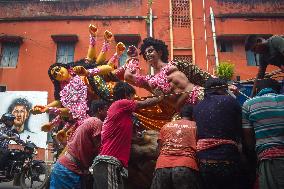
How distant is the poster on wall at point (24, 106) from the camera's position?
17.7m

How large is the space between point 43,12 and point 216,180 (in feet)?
66.4

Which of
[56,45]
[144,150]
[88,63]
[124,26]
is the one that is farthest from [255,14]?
[144,150]

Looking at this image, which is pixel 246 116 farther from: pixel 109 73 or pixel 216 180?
pixel 109 73

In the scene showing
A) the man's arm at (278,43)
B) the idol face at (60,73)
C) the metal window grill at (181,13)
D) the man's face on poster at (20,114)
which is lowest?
the man's arm at (278,43)

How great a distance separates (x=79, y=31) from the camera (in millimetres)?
20484

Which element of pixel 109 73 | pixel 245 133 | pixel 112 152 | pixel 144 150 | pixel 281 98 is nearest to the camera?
pixel 281 98

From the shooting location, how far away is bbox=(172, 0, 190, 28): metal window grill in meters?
20.9

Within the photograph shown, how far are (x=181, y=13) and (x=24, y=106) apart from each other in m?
11.4

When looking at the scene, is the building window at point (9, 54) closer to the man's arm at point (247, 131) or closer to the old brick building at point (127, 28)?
the old brick building at point (127, 28)

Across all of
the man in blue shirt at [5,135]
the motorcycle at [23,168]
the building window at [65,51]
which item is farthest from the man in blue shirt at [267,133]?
the building window at [65,51]

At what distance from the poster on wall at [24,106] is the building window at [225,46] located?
11099 millimetres

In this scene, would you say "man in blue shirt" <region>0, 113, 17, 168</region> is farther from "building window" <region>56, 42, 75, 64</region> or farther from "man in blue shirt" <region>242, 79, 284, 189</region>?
"building window" <region>56, 42, 75, 64</region>

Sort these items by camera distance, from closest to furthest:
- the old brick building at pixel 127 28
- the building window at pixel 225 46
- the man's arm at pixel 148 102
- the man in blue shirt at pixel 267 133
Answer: the man in blue shirt at pixel 267 133, the man's arm at pixel 148 102, the old brick building at pixel 127 28, the building window at pixel 225 46

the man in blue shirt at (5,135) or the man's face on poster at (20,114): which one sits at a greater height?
the man's face on poster at (20,114)
